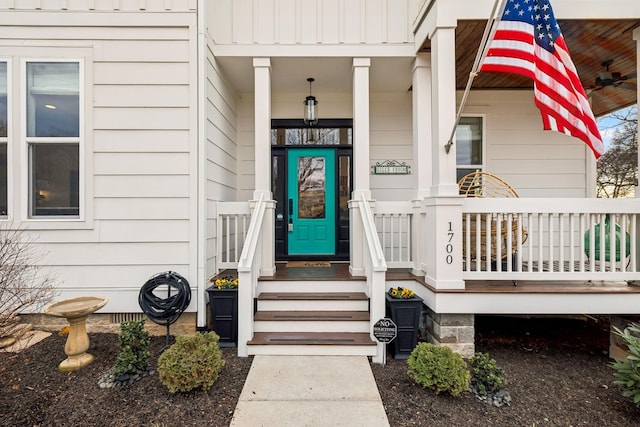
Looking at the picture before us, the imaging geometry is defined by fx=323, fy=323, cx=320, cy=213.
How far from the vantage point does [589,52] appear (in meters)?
3.92

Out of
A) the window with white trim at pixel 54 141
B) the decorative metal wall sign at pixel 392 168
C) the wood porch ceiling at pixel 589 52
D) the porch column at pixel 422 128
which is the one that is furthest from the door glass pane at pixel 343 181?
the window with white trim at pixel 54 141

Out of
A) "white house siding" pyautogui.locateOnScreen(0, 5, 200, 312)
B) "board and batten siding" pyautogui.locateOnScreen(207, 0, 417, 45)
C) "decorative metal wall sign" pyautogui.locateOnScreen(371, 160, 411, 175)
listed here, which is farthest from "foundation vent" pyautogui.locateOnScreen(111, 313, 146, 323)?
"decorative metal wall sign" pyautogui.locateOnScreen(371, 160, 411, 175)

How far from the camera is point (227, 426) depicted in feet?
6.90

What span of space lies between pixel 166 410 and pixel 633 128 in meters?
12.5

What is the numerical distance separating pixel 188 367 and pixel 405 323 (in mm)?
1886

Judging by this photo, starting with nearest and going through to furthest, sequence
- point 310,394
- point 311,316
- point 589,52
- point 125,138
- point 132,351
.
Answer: point 310,394 < point 132,351 < point 311,316 < point 125,138 < point 589,52

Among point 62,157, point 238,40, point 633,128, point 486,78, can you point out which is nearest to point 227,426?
point 62,157

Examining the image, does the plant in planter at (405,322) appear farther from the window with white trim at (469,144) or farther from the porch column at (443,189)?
the window with white trim at (469,144)

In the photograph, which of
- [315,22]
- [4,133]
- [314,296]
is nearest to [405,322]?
[314,296]

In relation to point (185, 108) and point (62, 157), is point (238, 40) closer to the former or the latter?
point (185, 108)

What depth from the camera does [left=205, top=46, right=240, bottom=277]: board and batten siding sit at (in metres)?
3.71

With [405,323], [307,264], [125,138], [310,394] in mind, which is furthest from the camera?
[307,264]

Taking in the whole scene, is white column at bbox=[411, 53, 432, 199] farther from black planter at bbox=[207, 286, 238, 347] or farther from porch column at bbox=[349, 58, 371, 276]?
black planter at bbox=[207, 286, 238, 347]

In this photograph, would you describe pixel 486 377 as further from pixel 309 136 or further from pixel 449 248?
pixel 309 136
